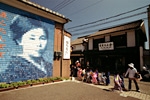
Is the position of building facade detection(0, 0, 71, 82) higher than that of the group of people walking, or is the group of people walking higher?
building facade detection(0, 0, 71, 82)

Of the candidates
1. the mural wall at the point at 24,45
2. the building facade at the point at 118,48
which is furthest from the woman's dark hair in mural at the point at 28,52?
the building facade at the point at 118,48

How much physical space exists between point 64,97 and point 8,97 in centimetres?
287

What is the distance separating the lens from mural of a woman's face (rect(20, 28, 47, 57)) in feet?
28.9

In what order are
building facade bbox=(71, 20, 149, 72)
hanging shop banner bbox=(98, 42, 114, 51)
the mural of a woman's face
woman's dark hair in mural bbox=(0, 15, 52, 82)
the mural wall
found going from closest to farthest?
1. the mural wall
2. woman's dark hair in mural bbox=(0, 15, 52, 82)
3. the mural of a woman's face
4. building facade bbox=(71, 20, 149, 72)
5. hanging shop banner bbox=(98, 42, 114, 51)

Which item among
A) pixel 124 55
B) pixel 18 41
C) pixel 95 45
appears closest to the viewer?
pixel 18 41

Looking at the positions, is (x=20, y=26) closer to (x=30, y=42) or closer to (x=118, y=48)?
(x=30, y=42)

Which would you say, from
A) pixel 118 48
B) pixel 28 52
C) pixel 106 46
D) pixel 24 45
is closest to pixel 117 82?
pixel 28 52

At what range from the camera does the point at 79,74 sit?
481 inches

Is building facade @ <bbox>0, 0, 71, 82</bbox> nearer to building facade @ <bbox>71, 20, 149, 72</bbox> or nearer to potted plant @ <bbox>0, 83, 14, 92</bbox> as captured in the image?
potted plant @ <bbox>0, 83, 14, 92</bbox>

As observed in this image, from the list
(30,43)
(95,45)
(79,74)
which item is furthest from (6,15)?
(95,45)

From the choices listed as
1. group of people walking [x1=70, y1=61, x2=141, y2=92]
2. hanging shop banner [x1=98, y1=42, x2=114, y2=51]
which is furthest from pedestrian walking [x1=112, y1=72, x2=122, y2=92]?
hanging shop banner [x1=98, y1=42, x2=114, y2=51]

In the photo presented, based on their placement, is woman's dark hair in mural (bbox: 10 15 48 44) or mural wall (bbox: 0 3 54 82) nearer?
mural wall (bbox: 0 3 54 82)

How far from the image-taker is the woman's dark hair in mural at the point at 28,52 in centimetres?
817

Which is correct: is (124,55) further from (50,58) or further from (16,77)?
(16,77)
